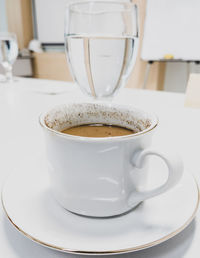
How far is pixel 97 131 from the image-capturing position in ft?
0.81

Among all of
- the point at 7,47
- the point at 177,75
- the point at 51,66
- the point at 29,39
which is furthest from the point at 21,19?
the point at 7,47

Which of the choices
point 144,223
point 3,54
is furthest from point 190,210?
point 3,54

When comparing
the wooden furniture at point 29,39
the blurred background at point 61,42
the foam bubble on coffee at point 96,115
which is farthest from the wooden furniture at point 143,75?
the foam bubble on coffee at point 96,115

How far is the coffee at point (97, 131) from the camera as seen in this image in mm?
238

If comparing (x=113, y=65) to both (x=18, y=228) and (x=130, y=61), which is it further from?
(x=18, y=228)

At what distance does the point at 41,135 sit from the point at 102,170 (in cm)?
23

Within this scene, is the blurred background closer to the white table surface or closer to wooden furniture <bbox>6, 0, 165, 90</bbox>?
wooden furniture <bbox>6, 0, 165, 90</bbox>

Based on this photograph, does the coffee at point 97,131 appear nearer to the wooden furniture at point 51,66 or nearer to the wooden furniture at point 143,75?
the wooden furniture at point 143,75

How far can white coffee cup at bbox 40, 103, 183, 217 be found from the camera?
17cm

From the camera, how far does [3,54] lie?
77 centimetres

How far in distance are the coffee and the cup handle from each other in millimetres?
63

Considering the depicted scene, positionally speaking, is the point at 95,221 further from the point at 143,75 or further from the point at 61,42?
the point at 61,42

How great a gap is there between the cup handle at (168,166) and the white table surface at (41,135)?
3 cm

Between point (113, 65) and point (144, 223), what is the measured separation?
264 mm
